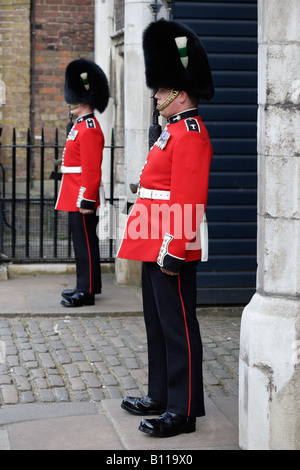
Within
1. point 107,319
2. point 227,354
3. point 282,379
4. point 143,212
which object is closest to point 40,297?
point 107,319

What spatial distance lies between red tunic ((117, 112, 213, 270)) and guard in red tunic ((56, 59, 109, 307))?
109 inches

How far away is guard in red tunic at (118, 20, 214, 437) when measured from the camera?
4.66 m

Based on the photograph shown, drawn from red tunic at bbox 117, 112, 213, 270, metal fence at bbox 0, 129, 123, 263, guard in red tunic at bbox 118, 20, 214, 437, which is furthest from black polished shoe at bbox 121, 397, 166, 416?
metal fence at bbox 0, 129, 123, 263

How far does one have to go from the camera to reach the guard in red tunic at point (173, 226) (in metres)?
4.66

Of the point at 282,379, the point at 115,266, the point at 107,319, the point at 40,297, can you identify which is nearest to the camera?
the point at 282,379

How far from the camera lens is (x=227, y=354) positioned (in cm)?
645

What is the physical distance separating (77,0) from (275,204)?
987 centimetres

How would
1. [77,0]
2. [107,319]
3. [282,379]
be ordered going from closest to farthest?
[282,379] < [107,319] < [77,0]

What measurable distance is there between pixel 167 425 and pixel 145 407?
1.15 feet

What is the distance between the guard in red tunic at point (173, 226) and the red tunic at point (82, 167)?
8.99 feet

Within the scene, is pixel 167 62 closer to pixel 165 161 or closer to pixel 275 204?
pixel 165 161

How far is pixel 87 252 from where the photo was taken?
7910 mm

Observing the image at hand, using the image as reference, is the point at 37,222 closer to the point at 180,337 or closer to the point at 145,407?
the point at 145,407
